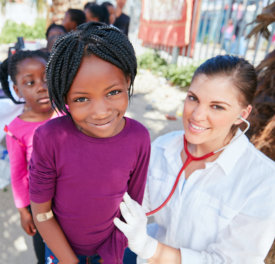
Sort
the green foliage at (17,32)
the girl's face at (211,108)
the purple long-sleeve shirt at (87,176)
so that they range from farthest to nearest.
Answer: the green foliage at (17,32), the girl's face at (211,108), the purple long-sleeve shirt at (87,176)

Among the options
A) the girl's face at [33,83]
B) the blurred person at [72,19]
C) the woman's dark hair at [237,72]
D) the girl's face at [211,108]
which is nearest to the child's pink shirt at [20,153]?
the girl's face at [33,83]

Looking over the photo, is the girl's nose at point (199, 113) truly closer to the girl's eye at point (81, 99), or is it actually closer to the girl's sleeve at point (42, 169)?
the girl's eye at point (81, 99)

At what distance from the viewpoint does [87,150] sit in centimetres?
95

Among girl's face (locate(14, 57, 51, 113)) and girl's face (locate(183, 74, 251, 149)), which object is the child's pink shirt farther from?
girl's face (locate(183, 74, 251, 149))

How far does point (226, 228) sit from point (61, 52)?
3.70ft

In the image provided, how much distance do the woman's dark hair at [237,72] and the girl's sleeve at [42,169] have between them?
0.83 metres

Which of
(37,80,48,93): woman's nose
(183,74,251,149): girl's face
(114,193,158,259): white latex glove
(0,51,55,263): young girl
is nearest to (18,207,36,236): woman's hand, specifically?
→ (0,51,55,263): young girl

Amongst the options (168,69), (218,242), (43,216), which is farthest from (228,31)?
(43,216)

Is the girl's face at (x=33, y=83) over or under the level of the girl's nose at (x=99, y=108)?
under

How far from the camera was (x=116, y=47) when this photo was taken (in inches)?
34.4

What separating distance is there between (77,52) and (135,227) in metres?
0.84

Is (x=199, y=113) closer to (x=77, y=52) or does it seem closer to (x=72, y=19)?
(x=77, y=52)

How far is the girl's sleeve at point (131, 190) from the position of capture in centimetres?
107

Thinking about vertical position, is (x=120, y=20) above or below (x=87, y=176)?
above
